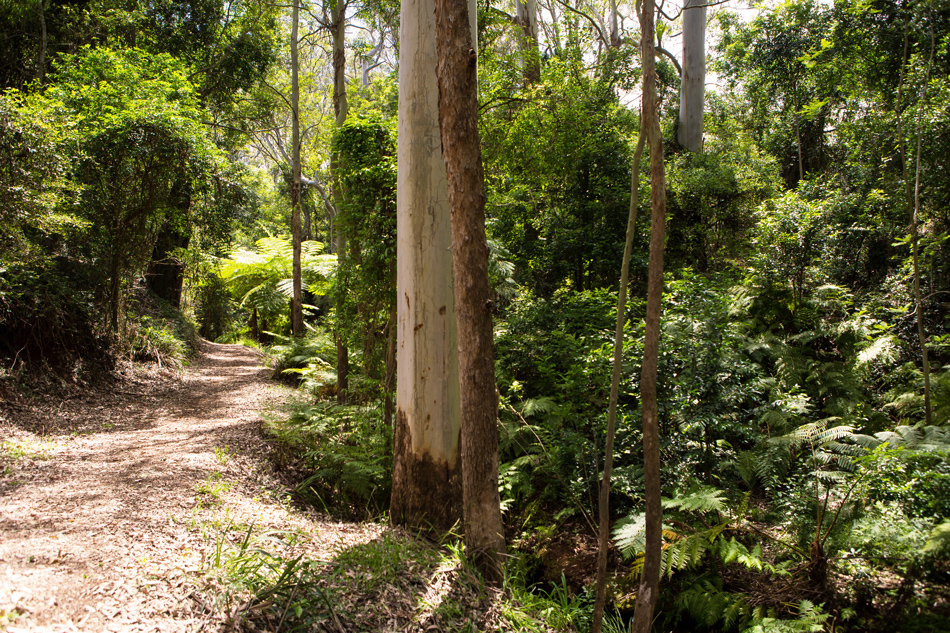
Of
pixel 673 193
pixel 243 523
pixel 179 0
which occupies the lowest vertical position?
pixel 243 523

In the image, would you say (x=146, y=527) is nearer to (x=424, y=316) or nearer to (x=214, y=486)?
(x=214, y=486)

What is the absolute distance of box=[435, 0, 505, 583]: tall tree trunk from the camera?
349 centimetres

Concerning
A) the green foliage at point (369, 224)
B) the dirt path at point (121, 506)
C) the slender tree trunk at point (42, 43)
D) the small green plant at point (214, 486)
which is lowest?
the small green plant at point (214, 486)

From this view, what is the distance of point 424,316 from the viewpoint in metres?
4.23

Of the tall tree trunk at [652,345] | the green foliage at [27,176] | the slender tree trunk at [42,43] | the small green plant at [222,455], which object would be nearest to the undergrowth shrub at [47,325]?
the green foliage at [27,176]

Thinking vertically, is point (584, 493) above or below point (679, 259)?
below

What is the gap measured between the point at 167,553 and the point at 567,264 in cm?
769

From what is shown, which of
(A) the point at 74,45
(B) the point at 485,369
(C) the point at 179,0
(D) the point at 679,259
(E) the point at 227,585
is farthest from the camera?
(C) the point at 179,0

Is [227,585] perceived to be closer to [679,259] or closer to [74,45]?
[679,259]

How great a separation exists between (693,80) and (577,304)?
12.0 metres

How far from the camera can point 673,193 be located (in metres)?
11.5

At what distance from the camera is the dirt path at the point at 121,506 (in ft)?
7.89

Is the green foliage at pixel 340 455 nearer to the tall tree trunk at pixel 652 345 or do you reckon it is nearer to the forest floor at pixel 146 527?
the forest floor at pixel 146 527

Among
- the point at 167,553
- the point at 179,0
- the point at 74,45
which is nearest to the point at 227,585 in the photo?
the point at 167,553
